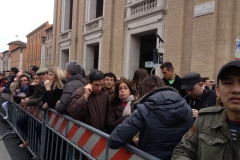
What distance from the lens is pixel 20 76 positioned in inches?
277

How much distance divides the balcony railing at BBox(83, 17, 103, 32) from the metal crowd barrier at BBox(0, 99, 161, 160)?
11656 millimetres

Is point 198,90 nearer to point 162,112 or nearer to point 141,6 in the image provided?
point 162,112

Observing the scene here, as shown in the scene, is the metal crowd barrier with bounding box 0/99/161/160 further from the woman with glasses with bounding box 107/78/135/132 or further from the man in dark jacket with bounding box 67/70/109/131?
the woman with glasses with bounding box 107/78/135/132

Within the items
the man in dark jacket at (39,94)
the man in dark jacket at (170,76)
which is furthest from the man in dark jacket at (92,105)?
the man in dark jacket at (170,76)

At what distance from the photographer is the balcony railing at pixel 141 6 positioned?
12133 mm

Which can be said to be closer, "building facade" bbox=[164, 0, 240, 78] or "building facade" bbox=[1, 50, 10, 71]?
"building facade" bbox=[164, 0, 240, 78]

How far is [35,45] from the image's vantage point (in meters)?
53.8

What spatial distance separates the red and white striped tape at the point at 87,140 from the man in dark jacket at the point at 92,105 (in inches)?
7.6

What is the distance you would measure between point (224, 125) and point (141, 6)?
12.3 metres

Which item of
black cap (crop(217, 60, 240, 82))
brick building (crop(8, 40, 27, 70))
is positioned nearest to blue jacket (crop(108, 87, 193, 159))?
black cap (crop(217, 60, 240, 82))

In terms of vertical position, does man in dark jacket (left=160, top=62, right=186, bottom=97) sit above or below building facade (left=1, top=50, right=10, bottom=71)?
below

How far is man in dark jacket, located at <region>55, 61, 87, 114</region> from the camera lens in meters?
4.02

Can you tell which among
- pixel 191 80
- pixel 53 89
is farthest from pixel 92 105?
pixel 191 80

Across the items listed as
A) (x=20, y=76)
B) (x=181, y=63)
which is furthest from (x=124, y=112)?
(x=181, y=63)
